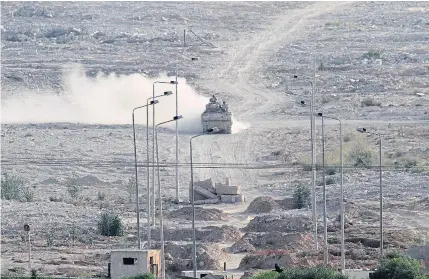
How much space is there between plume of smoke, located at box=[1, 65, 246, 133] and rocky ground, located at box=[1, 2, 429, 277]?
24.9 inches

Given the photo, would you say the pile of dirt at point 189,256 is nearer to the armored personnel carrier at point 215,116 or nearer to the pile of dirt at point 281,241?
the pile of dirt at point 281,241

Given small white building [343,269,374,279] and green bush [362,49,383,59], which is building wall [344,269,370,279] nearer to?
small white building [343,269,374,279]

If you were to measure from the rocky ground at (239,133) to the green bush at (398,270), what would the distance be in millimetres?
3852

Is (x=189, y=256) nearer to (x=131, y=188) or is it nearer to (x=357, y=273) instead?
(x=357, y=273)

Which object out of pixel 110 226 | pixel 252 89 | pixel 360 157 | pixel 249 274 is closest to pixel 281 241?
pixel 110 226

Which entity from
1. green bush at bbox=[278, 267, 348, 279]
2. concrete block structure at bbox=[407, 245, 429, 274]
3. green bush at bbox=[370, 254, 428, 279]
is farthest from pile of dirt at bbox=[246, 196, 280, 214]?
green bush at bbox=[278, 267, 348, 279]

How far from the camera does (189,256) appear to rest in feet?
178

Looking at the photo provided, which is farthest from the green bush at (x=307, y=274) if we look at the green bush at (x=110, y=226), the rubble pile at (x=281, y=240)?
the green bush at (x=110, y=226)

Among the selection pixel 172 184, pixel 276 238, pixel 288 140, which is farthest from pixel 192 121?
pixel 276 238

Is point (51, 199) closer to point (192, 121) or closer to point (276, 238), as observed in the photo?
point (276, 238)

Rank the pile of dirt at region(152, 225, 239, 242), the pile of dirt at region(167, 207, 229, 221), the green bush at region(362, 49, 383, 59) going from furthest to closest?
the green bush at region(362, 49, 383, 59) < the pile of dirt at region(167, 207, 229, 221) < the pile of dirt at region(152, 225, 239, 242)

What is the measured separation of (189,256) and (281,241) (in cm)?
342

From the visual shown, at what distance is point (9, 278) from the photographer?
48875 millimetres

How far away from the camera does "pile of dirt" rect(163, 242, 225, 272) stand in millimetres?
53094
